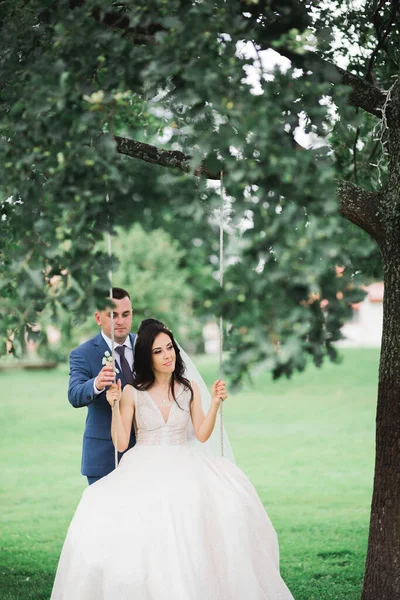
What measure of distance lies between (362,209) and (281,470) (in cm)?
994

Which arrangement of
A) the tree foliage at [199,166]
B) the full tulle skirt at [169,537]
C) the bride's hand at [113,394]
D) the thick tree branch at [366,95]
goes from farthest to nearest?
the thick tree branch at [366,95] < the bride's hand at [113,394] < the full tulle skirt at [169,537] < the tree foliage at [199,166]

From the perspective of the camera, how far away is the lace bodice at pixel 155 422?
Result: 5133mm

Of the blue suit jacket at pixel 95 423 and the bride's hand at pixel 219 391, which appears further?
the blue suit jacket at pixel 95 423

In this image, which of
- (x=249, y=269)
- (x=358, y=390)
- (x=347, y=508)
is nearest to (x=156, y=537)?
(x=249, y=269)

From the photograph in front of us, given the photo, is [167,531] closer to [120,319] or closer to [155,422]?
[155,422]

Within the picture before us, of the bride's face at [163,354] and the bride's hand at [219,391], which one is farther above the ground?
the bride's face at [163,354]

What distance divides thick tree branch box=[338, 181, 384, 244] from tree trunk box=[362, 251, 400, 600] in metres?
0.17

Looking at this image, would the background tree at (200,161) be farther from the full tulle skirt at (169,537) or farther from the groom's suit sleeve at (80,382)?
the full tulle skirt at (169,537)

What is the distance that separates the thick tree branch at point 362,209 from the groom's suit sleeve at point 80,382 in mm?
1805

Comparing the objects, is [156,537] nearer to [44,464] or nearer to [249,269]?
[249,269]

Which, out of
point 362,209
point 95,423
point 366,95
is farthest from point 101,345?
point 366,95

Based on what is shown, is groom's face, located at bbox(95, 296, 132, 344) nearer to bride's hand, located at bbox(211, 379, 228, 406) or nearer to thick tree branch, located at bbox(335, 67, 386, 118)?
bride's hand, located at bbox(211, 379, 228, 406)

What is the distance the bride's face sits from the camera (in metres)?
5.09

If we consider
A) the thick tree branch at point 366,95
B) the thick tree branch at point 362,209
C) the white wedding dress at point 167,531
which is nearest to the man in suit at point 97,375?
the white wedding dress at point 167,531
